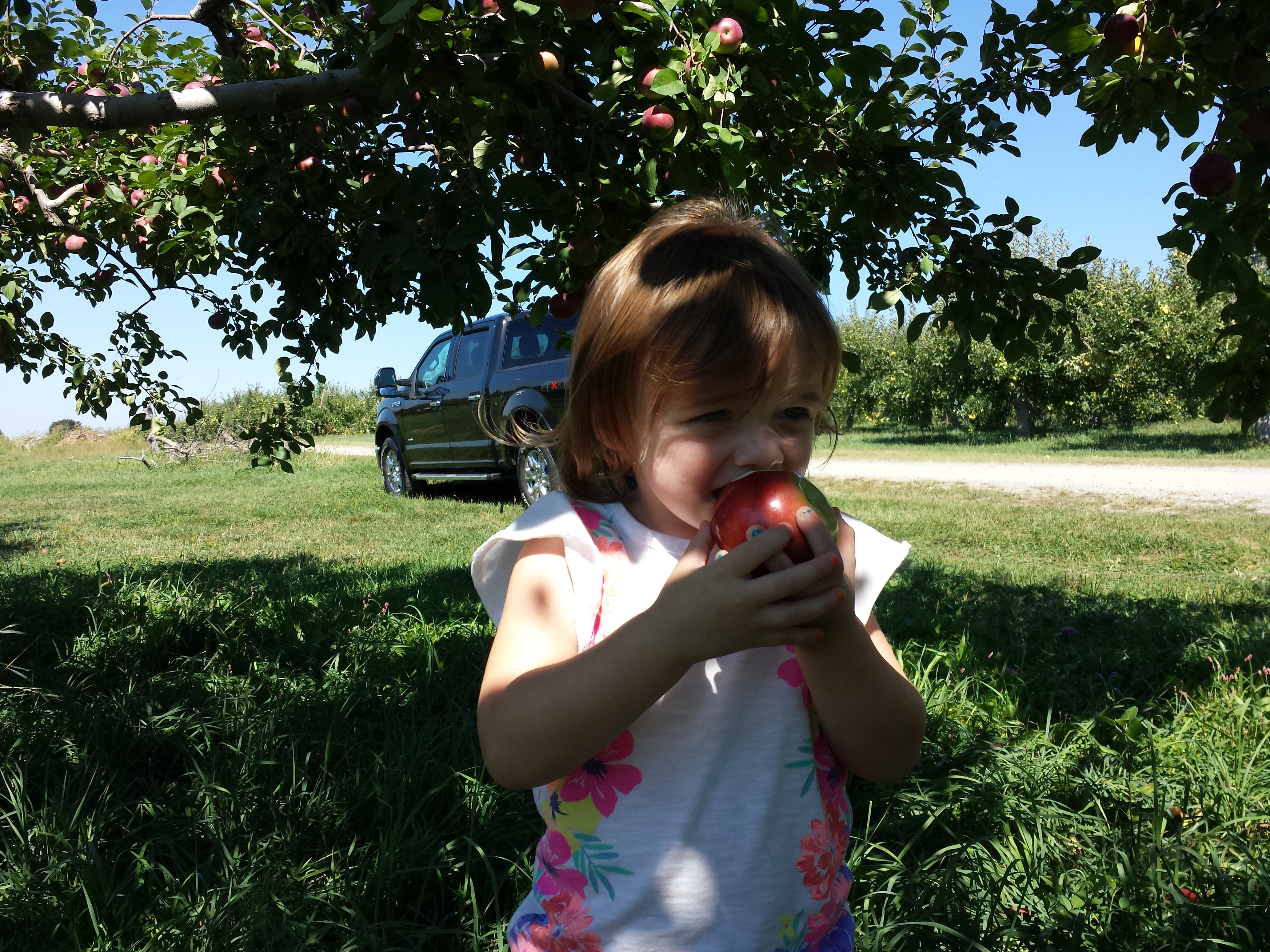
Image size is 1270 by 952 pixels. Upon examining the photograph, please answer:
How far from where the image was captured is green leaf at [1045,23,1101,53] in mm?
1696

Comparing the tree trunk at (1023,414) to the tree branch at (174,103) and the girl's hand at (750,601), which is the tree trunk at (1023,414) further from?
the girl's hand at (750,601)

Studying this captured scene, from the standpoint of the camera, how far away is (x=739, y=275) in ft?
3.76

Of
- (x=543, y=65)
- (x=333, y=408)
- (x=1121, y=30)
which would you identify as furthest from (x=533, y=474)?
(x=333, y=408)

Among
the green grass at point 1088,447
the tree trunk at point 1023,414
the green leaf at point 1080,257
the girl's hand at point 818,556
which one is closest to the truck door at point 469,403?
the green grass at point 1088,447

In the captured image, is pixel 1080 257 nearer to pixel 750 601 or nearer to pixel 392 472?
pixel 750 601

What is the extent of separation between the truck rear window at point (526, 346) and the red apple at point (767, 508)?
6610 millimetres

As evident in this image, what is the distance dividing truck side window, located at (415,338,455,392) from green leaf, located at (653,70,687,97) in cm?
780

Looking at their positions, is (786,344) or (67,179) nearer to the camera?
(786,344)

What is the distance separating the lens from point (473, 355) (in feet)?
28.8

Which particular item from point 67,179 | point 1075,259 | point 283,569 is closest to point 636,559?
point 1075,259

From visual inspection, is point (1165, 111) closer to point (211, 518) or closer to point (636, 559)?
point (636, 559)

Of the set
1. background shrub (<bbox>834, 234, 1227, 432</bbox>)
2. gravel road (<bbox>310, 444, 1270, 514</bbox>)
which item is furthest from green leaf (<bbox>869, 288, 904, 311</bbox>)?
background shrub (<bbox>834, 234, 1227, 432</bbox>)

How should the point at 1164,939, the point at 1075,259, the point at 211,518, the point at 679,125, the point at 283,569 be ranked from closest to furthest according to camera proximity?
the point at 1164,939
the point at 679,125
the point at 1075,259
the point at 283,569
the point at 211,518

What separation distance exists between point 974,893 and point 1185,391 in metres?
21.9
